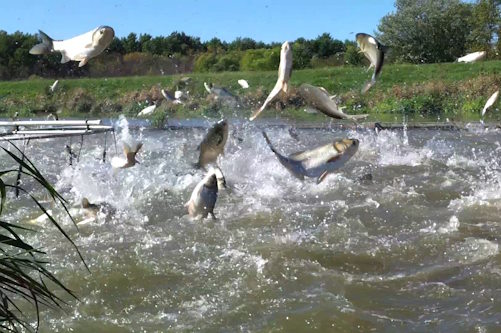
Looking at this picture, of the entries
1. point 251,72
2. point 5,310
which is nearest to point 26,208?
point 5,310

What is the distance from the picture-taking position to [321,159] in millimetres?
6188

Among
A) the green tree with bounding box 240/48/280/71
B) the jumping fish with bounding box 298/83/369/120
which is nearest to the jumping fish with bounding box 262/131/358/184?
the jumping fish with bounding box 298/83/369/120

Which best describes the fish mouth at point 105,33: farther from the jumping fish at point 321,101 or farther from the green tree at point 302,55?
the green tree at point 302,55

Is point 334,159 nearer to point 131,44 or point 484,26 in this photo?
point 131,44

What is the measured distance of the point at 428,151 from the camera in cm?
1361

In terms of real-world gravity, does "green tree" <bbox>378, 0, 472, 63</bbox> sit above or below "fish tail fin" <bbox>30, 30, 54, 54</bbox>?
above

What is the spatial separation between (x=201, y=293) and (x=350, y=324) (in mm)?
1294

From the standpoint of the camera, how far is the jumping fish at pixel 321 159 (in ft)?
20.3

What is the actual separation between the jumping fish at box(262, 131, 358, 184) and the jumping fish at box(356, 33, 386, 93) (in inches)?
24.2

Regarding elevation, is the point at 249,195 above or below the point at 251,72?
below

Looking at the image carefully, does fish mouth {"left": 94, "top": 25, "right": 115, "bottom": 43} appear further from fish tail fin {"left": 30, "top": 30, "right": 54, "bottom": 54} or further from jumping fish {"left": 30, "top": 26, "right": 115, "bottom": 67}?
fish tail fin {"left": 30, "top": 30, "right": 54, "bottom": 54}

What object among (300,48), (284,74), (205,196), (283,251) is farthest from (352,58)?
(284,74)

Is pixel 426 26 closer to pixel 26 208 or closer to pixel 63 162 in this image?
pixel 63 162

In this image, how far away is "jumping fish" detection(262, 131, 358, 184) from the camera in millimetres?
6180
